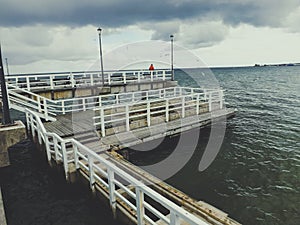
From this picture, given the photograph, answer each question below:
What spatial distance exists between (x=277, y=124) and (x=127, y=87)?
12086 mm

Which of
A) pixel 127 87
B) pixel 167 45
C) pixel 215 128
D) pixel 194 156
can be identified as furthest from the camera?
pixel 167 45

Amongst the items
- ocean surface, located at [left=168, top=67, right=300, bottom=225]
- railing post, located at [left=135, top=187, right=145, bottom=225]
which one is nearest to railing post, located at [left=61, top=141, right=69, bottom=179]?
railing post, located at [left=135, top=187, right=145, bottom=225]

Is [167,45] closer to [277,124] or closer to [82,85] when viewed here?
[82,85]

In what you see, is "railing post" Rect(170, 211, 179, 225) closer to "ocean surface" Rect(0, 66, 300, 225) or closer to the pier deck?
"ocean surface" Rect(0, 66, 300, 225)

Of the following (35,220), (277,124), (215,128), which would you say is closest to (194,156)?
(215,128)

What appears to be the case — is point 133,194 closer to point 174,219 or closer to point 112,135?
point 174,219

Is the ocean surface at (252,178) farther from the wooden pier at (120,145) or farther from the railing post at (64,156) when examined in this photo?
the railing post at (64,156)

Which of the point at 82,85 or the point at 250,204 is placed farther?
the point at 82,85

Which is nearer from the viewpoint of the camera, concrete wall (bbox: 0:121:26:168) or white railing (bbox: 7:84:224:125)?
concrete wall (bbox: 0:121:26:168)

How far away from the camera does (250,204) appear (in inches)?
274

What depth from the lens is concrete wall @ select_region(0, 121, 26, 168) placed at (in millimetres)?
8219

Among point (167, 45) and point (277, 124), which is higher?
point (167, 45)

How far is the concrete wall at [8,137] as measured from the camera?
8219 mm

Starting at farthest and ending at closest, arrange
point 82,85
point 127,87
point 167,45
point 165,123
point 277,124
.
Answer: point 167,45 → point 127,87 → point 82,85 → point 277,124 → point 165,123
